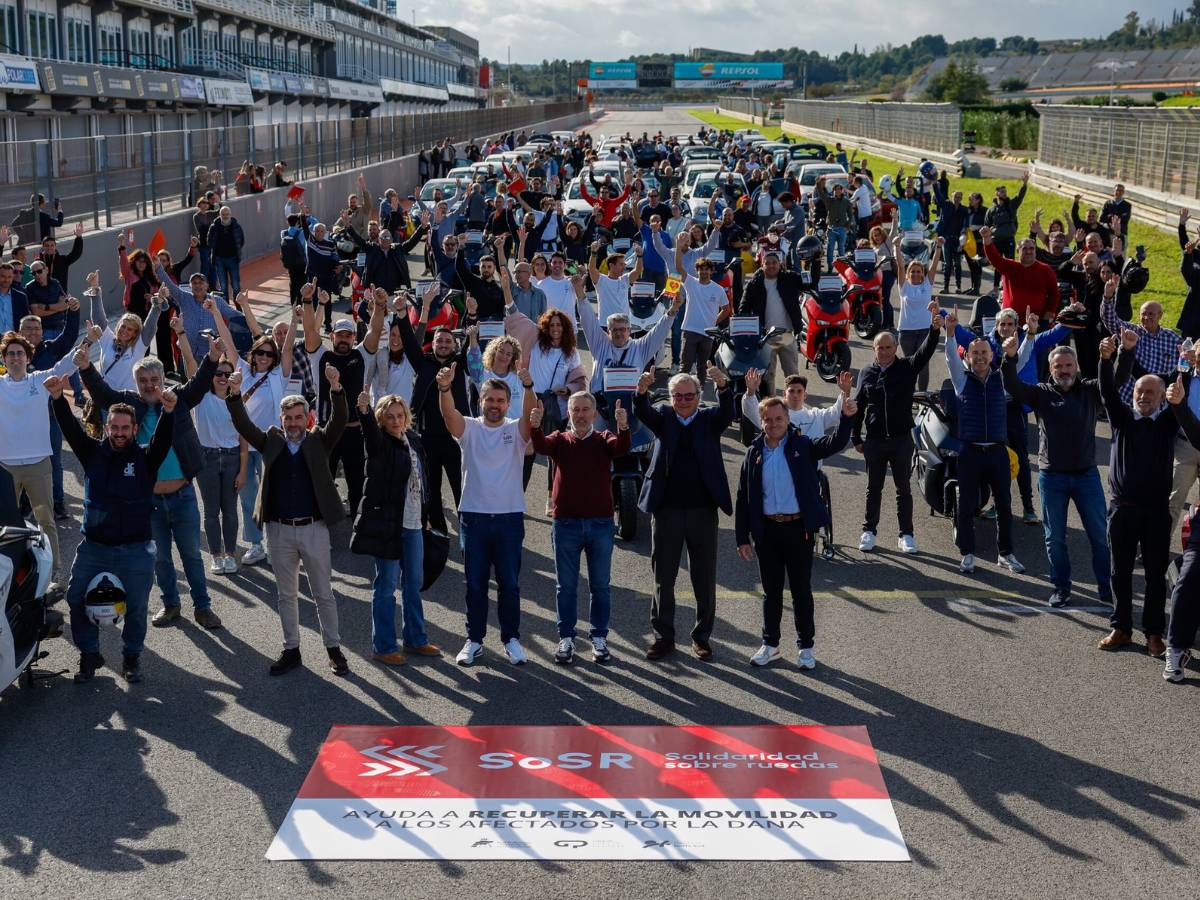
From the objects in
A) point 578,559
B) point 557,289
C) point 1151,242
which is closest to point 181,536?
point 578,559

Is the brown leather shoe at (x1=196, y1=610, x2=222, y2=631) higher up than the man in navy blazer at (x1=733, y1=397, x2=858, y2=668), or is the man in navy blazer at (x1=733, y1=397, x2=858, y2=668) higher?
the man in navy blazer at (x1=733, y1=397, x2=858, y2=668)

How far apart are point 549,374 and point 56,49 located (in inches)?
2058

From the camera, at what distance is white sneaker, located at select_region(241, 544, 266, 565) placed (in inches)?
452

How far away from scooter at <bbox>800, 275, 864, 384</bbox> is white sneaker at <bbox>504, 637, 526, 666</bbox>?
8.77 meters

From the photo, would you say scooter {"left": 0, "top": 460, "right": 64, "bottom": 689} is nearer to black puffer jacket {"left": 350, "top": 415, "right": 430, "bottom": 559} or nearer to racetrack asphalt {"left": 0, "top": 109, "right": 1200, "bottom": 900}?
racetrack asphalt {"left": 0, "top": 109, "right": 1200, "bottom": 900}

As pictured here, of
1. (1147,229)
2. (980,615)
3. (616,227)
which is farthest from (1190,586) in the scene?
(1147,229)

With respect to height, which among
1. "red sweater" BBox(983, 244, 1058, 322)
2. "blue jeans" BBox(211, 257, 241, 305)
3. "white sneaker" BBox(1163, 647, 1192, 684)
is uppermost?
"red sweater" BBox(983, 244, 1058, 322)

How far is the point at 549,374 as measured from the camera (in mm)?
12148

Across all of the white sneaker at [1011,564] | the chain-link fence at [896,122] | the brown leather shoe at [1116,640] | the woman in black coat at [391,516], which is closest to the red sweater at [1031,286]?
the white sneaker at [1011,564]

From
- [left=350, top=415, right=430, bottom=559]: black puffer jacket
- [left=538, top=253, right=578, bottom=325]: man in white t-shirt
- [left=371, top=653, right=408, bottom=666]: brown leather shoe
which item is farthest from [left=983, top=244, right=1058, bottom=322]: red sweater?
[left=371, top=653, right=408, bottom=666]: brown leather shoe

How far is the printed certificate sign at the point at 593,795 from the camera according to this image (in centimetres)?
705

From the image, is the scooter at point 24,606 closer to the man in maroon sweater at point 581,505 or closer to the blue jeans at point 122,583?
the blue jeans at point 122,583

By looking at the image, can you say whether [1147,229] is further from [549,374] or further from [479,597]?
[479,597]

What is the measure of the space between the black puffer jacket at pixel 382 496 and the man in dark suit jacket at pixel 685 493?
1.52 metres
